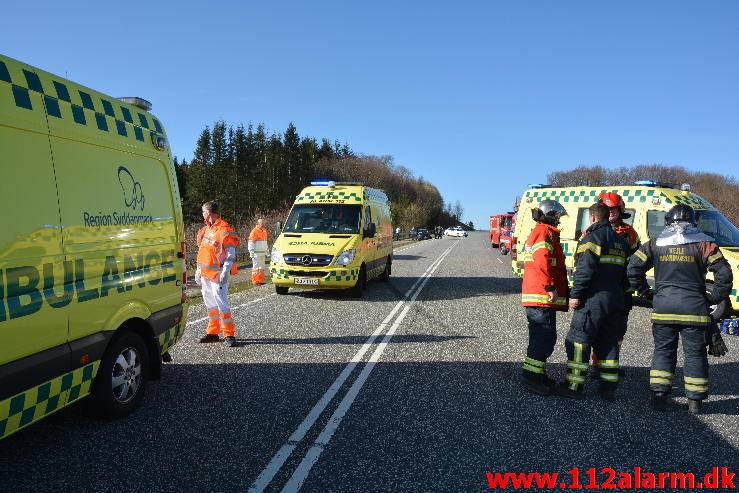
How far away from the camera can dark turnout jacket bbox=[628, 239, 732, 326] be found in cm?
465

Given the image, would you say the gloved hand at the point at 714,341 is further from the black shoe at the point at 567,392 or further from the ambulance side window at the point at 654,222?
the ambulance side window at the point at 654,222

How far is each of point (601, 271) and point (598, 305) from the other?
332 millimetres

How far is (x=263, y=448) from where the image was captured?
147 inches

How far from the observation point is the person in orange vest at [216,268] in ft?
22.6

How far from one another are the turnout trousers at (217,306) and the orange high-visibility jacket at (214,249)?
137mm

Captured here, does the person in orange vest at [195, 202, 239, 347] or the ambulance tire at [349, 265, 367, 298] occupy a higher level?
the person in orange vest at [195, 202, 239, 347]

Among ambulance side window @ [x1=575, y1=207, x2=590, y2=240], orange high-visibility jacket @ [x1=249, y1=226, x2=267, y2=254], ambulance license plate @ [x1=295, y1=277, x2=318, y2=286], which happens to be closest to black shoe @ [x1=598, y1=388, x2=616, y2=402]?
ambulance side window @ [x1=575, y1=207, x2=590, y2=240]

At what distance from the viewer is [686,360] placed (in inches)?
184

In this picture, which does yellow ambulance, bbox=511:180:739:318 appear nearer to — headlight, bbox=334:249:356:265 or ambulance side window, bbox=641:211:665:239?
ambulance side window, bbox=641:211:665:239

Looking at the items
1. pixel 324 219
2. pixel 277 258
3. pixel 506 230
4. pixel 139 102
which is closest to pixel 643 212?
pixel 324 219

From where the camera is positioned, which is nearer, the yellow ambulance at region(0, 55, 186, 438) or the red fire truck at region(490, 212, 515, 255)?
the yellow ambulance at region(0, 55, 186, 438)

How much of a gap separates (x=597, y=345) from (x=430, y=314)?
459 centimetres

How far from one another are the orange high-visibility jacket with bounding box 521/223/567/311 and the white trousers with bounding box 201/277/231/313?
3982mm

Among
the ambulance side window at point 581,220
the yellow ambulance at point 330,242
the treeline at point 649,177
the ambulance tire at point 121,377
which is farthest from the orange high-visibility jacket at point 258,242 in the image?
the treeline at point 649,177
